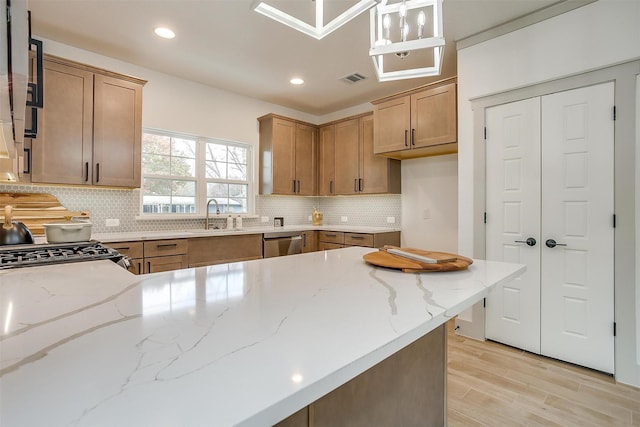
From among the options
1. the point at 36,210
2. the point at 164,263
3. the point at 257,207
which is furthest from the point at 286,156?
the point at 36,210

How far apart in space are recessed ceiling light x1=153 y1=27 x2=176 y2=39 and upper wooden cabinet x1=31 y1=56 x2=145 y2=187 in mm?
535

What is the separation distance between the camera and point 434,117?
346cm

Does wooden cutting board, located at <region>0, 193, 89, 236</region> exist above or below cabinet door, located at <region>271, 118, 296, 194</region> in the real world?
below

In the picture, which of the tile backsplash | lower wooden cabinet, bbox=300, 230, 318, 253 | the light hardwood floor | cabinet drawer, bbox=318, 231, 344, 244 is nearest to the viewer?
the light hardwood floor

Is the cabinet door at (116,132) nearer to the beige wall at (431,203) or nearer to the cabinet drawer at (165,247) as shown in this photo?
the cabinet drawer at (165,247)

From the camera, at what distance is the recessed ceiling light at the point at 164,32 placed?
286 centimetres

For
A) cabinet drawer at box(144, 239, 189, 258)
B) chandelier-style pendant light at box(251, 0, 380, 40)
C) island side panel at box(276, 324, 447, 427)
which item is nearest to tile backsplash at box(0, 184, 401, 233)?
cabinet drawer at box(144, 239, 189, 258)

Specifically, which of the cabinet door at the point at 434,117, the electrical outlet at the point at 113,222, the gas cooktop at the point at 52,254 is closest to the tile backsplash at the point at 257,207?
the electrical outlet at the point at 113,222

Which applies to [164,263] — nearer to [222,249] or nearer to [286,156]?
[222,249]

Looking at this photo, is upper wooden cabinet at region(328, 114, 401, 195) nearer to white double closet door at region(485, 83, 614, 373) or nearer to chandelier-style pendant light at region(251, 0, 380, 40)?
white double closet door at region(485, 83, 614, 373)

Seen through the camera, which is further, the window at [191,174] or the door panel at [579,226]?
the window at [191,174]

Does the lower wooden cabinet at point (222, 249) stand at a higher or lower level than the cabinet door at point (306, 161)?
lower

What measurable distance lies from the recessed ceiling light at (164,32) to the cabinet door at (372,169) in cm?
250

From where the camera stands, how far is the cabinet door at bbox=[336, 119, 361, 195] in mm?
4566
